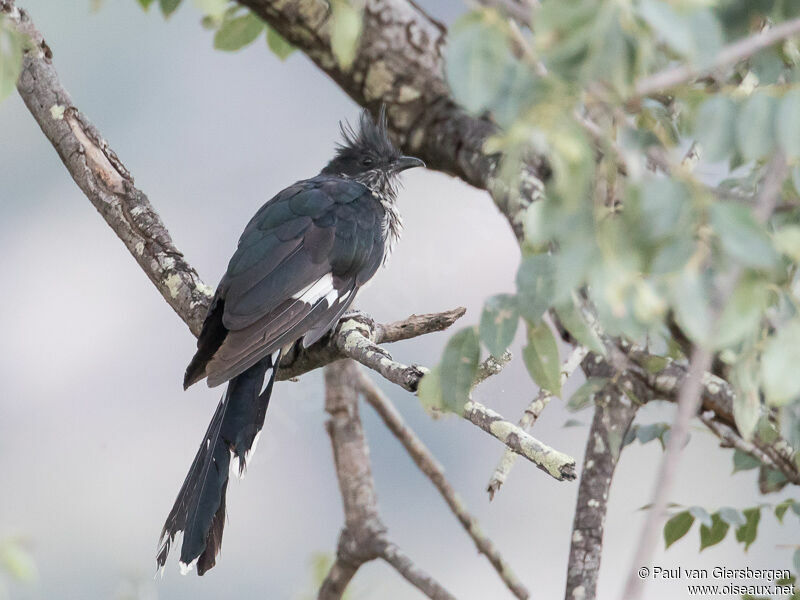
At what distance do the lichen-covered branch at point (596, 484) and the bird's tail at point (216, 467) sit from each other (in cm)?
102

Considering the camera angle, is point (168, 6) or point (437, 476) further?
point (437, 476)

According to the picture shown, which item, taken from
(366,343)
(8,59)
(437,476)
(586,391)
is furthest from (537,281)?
(437,476)

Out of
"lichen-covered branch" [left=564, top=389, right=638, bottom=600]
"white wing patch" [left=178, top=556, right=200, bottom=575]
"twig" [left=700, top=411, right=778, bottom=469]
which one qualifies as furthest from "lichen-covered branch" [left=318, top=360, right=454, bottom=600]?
"twig" [left=700, top=411, right=778, bottom=469]

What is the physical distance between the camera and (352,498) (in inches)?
141

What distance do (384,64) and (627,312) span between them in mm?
2024

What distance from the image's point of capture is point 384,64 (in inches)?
113

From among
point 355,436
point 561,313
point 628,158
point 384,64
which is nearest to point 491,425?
point 561,313

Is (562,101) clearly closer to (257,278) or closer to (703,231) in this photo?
(703,231)

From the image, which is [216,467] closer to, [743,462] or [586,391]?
[586,391]

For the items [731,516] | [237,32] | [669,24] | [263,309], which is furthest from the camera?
[237,32]

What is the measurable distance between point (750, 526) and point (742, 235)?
72.6 inches

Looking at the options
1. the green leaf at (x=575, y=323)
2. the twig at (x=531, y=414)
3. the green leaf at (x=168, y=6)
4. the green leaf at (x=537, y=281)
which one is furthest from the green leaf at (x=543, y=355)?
the green leaf at (x=168, y=6)

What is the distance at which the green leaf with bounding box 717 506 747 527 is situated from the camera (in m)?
2.32

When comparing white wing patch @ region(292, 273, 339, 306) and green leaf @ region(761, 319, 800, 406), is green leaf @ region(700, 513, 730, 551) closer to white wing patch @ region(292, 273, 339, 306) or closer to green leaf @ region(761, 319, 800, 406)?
white wing patch @ region(292, 273, 339, 306)
